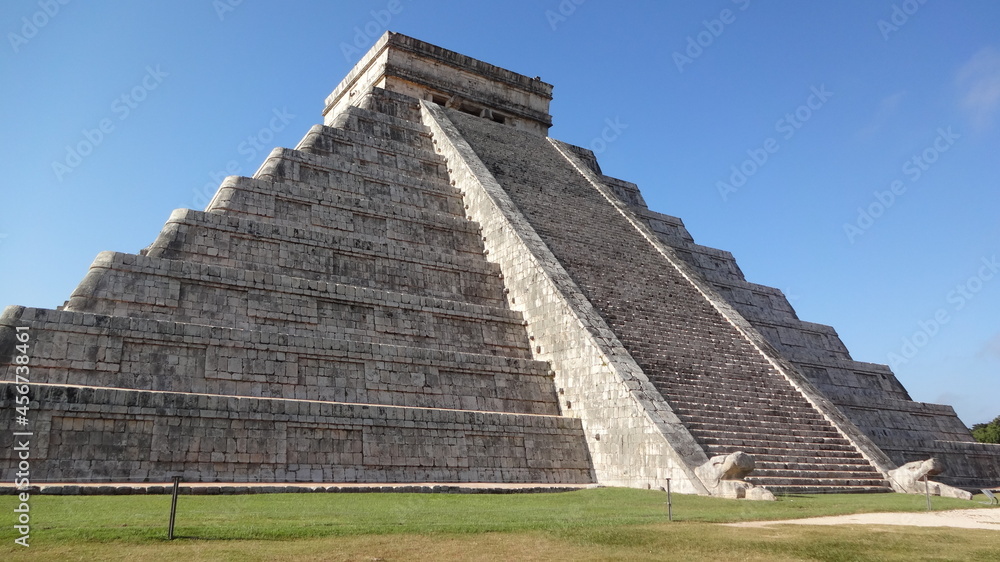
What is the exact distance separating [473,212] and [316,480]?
29.7ft

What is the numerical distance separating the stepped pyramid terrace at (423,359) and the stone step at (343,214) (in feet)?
0.14

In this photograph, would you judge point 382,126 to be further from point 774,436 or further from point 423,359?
point 774,436

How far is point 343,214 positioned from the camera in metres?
15.6

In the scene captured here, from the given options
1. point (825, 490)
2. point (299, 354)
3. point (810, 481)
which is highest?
point (299, 354)

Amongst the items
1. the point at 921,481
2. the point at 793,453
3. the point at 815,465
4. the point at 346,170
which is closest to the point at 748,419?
the point at 793,453

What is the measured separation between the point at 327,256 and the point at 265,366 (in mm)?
3398

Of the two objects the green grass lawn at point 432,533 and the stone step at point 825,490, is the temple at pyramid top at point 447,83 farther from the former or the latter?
the green grass lawn at point 432,533

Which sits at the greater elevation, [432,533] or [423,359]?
[423,359]

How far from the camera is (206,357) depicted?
1121 cm

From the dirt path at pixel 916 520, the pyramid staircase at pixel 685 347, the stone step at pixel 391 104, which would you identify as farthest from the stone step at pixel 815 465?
the stone step at pixel 391 104

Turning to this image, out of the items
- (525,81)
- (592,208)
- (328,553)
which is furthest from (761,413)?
(525,81)

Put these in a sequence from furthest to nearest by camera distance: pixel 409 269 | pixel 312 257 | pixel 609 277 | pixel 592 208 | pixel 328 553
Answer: pixel 592 208
pixel 609 277
pixel 409 269
pixel 312 257
pixel 328 553

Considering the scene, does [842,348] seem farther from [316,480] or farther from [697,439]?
[316,480]

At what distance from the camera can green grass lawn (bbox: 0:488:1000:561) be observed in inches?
227
